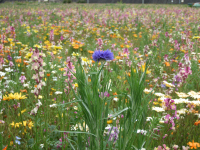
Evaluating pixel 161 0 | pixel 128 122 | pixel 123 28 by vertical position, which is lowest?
pixel 128 122

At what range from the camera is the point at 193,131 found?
1.93 metres

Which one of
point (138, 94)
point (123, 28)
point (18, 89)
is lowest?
point (18, 89)

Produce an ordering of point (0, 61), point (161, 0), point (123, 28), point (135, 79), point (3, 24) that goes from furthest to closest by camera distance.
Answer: point (161, 0)
point (123, 28)
point (3, 24)
point (0, 61)
point (135, 79)

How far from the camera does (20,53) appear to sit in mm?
3799

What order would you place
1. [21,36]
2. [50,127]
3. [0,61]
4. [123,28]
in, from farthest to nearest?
1. [123,28]
2. [21,36]
3. [0,61]
4. [50,127]

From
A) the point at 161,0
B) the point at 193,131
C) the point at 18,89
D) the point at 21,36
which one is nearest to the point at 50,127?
the point at 18,89

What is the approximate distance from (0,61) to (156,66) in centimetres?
258

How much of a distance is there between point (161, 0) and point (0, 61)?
3266 centimetres

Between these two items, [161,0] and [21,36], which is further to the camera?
[161,0]

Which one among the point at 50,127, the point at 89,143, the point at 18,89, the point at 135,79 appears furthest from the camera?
the point at 18,89

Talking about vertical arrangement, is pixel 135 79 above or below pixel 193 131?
above

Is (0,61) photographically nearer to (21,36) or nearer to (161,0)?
(21,36)

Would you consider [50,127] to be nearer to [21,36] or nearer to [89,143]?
[89,143]

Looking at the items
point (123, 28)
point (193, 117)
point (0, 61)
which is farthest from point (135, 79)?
point (123, 28)
